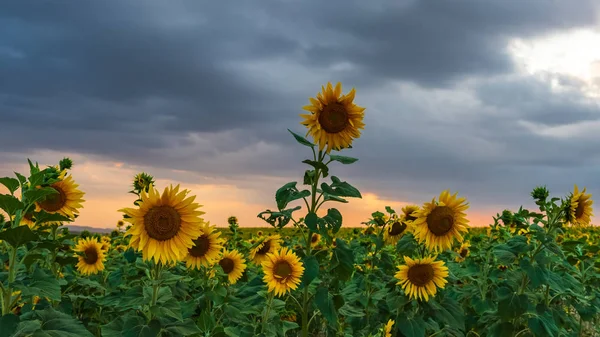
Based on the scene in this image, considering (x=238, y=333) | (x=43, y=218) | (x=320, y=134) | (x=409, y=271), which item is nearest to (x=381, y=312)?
(x=409, y=271)

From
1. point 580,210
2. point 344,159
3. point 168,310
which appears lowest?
point 168,310

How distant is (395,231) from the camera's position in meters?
7.55

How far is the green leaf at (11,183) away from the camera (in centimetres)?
406

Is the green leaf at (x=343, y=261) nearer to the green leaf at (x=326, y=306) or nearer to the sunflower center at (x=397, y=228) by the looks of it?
the green leaf at (x=326, y=306)

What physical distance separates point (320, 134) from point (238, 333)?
2145 mm

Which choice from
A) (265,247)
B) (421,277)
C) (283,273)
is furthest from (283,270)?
(265,247)

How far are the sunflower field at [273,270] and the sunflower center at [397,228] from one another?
0.02 meters

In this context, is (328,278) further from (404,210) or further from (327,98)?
(327,98)

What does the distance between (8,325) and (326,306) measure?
2649 mm

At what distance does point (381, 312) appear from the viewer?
6.86 m

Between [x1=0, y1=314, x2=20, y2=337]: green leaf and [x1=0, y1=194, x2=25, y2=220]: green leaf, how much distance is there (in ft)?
2.42

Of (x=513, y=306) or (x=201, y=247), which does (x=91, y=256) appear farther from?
(x=513, y=306)

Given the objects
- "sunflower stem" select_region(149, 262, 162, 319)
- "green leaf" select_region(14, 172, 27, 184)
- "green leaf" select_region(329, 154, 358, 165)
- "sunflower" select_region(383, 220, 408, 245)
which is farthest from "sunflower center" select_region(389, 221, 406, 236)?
"green leaf" select_region(14, 172, 27, 184)

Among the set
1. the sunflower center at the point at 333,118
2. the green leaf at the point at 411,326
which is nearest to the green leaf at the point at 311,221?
the sunflower center at the point at 333,118
